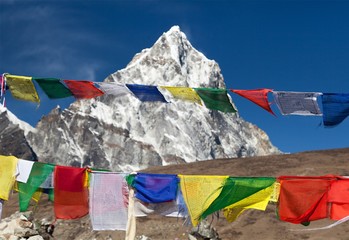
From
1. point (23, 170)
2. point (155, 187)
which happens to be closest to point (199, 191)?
point (155, 187)

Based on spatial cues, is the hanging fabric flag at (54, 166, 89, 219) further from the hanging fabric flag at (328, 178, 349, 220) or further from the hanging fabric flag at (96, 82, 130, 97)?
the hanging fabric flag at (328, 178, 349, 220)

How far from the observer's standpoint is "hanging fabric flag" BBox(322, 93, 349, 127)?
9.88m

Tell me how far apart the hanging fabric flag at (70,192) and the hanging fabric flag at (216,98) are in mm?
2988

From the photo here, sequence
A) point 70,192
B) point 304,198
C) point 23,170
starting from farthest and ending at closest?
point 23,170 → point 70,192 → point 304,198

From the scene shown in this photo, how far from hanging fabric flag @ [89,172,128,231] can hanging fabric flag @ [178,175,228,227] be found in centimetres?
131

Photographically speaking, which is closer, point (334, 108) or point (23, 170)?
point (334, 108)

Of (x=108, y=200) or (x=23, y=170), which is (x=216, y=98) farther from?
(x=23, y=170)

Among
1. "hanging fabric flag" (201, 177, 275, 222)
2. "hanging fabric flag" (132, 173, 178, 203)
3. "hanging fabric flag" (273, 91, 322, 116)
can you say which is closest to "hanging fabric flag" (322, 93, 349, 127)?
"hanging fabric flag" (273, 91, 322, 116)

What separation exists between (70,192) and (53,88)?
7.74ft

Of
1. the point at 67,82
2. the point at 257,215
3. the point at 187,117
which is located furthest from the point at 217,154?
the point at 67,82

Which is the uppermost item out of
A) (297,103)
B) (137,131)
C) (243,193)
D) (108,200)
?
(137,131)

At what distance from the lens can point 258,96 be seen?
10.7 meters

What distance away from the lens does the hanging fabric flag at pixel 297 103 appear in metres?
10.2

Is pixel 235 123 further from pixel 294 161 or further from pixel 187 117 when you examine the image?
pixel 294 161
